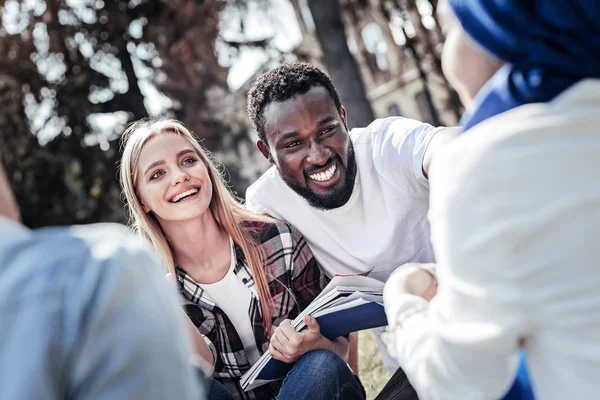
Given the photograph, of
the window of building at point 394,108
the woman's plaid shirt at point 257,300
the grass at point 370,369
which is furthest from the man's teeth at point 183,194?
the window of building at point 394,108

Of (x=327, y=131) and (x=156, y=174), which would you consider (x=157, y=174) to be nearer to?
(x=156, y=174)

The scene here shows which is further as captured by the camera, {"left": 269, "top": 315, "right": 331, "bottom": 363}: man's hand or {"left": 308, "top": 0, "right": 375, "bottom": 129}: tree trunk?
{"left": 308, "top": 0, "right": 375, "bottom": 129}: tree trunk

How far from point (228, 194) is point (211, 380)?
0.95m

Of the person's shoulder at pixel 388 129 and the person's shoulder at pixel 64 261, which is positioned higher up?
the person's shoulder at pixel 64 261

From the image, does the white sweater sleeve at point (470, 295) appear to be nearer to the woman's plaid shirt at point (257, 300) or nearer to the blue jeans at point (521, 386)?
the blue jeans at point (521, 386)

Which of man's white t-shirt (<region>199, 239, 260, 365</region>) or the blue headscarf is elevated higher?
the blue headscarf

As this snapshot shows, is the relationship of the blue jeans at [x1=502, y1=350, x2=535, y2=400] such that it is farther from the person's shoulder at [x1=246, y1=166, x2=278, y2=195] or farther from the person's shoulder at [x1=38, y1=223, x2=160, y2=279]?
the person's shoulder at [x1=246, y1=166, x2=278, y2=195]

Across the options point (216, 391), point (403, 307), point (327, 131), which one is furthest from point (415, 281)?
point (327, 131)

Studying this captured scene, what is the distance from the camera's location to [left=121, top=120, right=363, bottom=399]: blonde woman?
2969 millimetres

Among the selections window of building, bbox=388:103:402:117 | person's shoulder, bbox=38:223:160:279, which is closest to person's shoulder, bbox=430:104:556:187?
person's shoulder, bbox=38:223:160:279

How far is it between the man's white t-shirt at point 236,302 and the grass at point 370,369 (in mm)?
1050

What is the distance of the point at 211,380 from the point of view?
2756 mm

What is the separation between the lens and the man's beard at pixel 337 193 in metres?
3.15

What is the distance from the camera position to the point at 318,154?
315 cm
